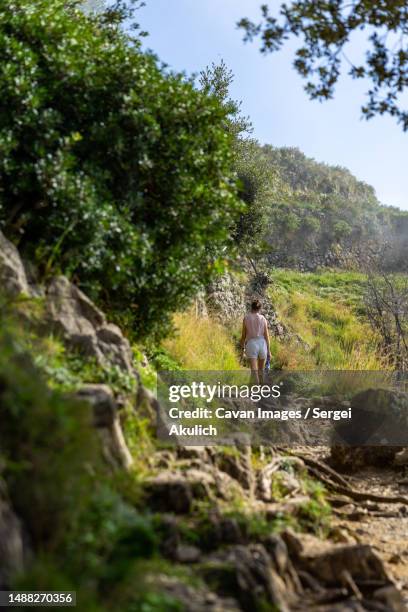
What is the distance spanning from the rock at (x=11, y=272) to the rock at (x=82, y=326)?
10.9 inches

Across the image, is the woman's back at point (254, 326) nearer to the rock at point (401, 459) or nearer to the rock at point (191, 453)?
the rock at point (401, 459)

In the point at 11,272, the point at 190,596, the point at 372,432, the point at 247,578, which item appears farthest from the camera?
the point at 372,432

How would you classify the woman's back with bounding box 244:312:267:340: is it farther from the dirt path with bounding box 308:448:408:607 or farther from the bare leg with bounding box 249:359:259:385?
the dirt path with bounding box 308:448:408:607

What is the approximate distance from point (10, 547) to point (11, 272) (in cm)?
345

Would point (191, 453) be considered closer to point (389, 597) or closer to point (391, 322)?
point (389, 597)

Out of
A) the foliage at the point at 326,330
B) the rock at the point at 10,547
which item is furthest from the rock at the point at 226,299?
the rock at the point at 10,547

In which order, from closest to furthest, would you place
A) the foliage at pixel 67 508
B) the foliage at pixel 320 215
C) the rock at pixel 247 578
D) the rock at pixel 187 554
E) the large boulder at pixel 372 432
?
1. the foliage at pixel 67 508
2. the rock at pixel 247 578
3. the rock at pixel 187 554
4. the large boulder at pixel 372 432
5. the foliage at pixel 320 215

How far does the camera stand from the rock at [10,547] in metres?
3.34

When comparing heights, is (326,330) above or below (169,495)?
above

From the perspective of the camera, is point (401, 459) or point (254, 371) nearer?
point (401, 459)

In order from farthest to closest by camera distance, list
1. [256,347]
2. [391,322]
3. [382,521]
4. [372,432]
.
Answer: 1. [391,322]
2. [256,347]
3. [372,432]
4. [382,521]

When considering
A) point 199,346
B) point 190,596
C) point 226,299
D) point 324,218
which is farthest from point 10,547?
point 324,218

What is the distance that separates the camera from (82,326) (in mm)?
6777

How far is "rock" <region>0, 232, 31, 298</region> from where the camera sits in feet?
20.9
